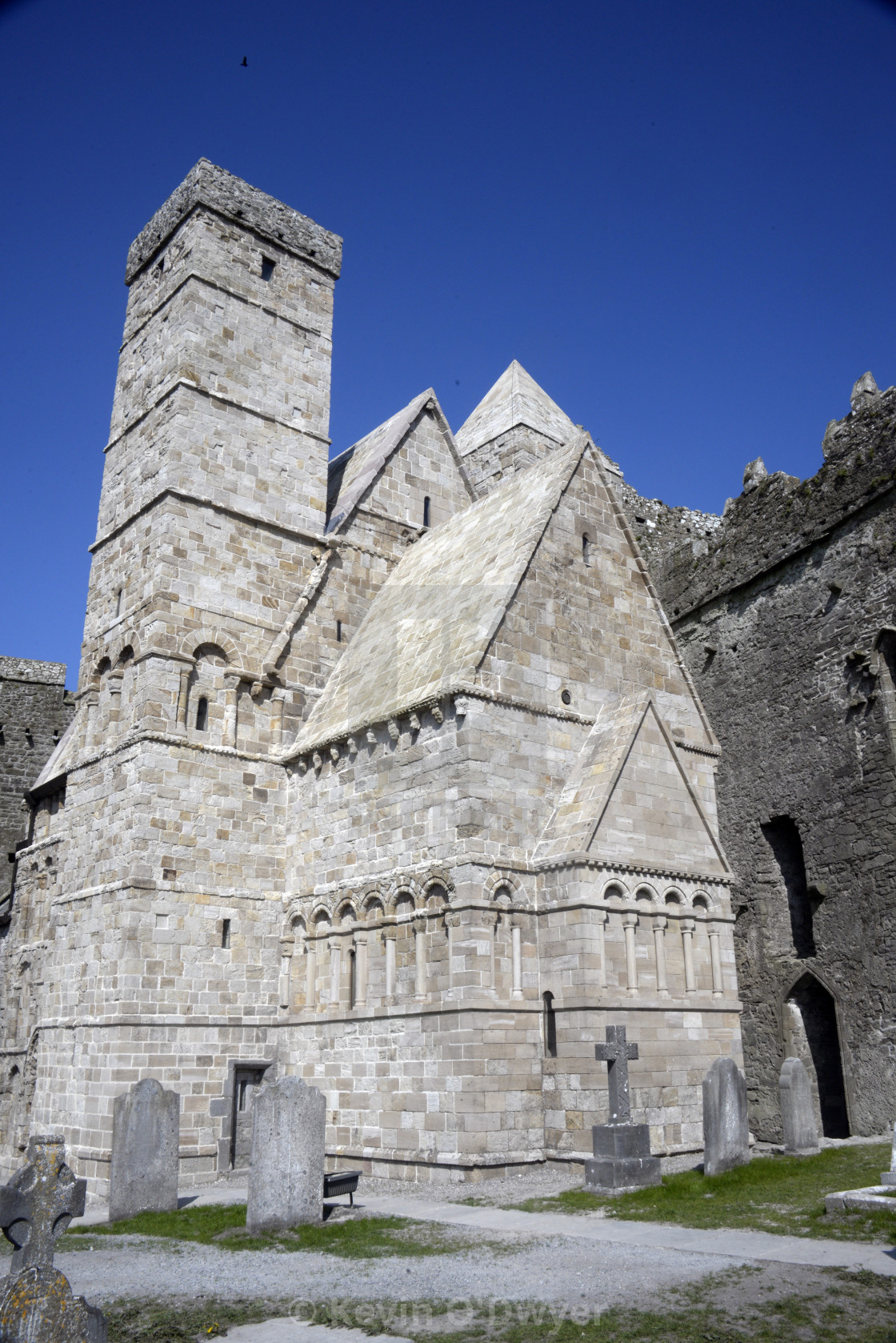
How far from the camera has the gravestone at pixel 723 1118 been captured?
13.8 metres

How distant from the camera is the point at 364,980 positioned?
58.6 feet

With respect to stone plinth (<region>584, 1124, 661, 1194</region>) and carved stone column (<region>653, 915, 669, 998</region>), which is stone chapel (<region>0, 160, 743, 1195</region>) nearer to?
carved stone column (<region>653, 915, 669, 998</region>)

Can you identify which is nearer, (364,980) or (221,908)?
(364,980)

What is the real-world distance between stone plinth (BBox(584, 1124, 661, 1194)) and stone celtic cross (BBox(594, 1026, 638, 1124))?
158 millimetres

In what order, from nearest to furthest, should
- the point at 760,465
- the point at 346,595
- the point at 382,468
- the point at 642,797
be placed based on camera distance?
the point at 642,797, the point at 346,595, the point at 382,468, the point at 760,465

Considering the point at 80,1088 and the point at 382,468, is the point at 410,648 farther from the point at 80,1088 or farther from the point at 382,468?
the point at 80,1088

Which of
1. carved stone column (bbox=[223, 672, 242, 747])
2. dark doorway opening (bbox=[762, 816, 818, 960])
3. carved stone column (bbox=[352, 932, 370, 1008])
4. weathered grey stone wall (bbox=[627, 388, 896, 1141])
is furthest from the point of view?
dark doorway opening (bbox=[762, 816, 818, 960])

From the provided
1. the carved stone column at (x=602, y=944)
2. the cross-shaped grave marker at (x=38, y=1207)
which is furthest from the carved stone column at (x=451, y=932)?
the cross-shaped grave marker at (x=38, y=1207)

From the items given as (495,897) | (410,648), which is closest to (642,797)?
(495,897)

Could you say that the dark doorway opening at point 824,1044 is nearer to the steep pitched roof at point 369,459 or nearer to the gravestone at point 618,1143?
the gravestone at point 618,1143

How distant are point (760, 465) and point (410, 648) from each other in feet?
42.3

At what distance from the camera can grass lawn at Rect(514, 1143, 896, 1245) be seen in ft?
33.4

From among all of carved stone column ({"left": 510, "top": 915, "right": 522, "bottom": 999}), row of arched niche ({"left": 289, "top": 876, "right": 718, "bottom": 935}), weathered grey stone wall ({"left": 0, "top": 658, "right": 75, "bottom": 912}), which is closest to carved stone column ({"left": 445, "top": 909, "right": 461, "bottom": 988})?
row of arched niche ({"left": 289, "top": 876, "right": 718, "bottom": 935})

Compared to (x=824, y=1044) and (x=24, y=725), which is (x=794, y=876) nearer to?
(x=824, y=1044)
